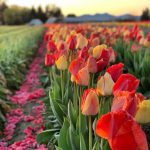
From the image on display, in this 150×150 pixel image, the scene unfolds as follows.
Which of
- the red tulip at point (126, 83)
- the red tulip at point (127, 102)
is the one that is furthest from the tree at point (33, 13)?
the red tulip at point (127, 102)

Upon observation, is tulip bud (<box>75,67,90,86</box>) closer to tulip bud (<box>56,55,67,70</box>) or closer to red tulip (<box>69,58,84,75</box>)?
red tulip (<box>69,58,84,75</box>)

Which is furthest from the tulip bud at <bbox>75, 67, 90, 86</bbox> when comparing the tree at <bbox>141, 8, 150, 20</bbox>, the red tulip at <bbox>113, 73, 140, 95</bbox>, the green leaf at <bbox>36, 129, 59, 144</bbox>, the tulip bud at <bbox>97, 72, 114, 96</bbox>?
the tree at <bbox>141, 8, 150, 20</bbox>

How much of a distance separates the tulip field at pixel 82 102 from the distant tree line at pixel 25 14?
2954 inches

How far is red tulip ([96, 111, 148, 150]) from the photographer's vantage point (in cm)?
177

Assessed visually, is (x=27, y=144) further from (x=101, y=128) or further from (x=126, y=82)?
(x=101, y=128)

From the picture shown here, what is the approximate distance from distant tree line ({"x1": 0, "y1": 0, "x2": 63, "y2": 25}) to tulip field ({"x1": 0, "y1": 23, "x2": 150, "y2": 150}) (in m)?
75.0

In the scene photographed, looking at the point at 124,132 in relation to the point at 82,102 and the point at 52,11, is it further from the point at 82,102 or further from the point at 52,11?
the point at 52,11

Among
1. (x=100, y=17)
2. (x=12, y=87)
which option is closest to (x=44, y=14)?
(x=100, y=17)

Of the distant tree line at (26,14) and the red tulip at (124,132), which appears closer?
the red tulip at (124,132)

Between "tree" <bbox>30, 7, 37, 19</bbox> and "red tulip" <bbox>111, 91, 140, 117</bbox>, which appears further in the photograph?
"tree" <bbox>30, 7, 37, 19</bbox>

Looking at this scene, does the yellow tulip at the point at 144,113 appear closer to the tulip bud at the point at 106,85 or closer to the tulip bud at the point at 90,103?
the tulip bud at the point at 90,103

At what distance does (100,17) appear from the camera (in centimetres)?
7069

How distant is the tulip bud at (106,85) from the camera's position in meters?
2.64

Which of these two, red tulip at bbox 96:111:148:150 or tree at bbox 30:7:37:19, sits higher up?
red tulip at bbox 96:111:148:150
